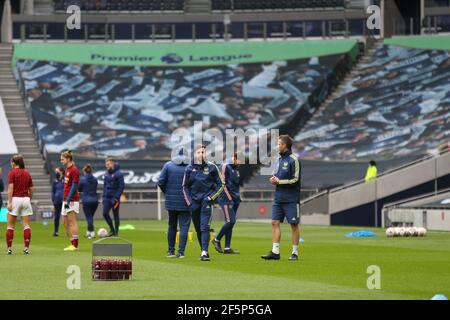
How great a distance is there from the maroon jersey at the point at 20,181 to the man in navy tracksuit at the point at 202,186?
3.82 metres

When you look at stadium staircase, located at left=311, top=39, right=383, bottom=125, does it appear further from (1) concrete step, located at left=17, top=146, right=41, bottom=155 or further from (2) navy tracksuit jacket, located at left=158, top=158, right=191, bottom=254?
(2) navy tracksuit jacket, located at left=158, top=158, right=191, bottom=254

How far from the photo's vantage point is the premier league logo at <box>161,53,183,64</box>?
7762 centimetres

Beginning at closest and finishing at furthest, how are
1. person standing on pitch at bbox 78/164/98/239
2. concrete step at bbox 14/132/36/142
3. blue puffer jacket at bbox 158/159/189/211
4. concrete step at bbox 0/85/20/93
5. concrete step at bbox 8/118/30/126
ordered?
1. blue puffer jacket at bbox 158/159/189/211
2. person standing on pitch at bbox 78/164/98/239
3. concrete step at bbox 14/132/36/142
4. concrete step at bbox 8/118/30/126
5. concrete step at bbox 0/85/20/93

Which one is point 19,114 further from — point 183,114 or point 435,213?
point 435,213

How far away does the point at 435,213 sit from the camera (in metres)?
44.7

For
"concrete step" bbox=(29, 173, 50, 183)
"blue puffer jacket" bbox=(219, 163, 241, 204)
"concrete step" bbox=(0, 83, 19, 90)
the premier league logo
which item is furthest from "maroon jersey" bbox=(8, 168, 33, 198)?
the premier league logo

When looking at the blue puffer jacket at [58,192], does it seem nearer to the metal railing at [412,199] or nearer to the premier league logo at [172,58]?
the metal railing at [412,199]

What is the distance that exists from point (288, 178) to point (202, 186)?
1722mm

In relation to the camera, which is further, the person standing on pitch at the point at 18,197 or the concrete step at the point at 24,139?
the concrete step at the point at 24,139

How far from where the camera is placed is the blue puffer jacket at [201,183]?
2653 cm

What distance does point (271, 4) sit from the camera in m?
79.6

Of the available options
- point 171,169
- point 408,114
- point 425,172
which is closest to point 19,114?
point 408,114

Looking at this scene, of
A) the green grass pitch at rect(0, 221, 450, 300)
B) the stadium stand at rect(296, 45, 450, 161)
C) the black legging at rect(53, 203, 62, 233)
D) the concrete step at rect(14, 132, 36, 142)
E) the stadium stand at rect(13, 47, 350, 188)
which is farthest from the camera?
the stadium stand at rect(13, 47, 350, 188)

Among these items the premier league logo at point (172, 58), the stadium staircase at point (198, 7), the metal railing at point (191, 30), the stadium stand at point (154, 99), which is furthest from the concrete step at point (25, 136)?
the stadium staircase at point (198, 7)
